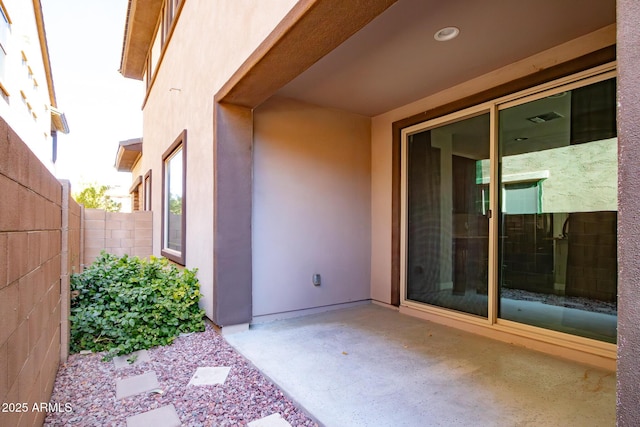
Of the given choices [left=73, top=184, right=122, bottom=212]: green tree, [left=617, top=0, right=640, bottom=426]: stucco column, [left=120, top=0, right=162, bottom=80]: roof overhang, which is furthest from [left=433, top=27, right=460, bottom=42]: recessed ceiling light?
[left=73, top=184, right=122, bottom=212]: green tree

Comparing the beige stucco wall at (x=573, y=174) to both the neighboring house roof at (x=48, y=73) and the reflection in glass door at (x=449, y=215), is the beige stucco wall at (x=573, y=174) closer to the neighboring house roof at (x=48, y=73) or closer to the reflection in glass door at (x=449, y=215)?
the reflection in glass door at (x=449, y=215)

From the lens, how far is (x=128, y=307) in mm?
3242

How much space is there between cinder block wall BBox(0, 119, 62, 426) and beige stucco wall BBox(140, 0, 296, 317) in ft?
5.19

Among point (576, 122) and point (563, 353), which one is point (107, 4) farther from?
point (563, 353)

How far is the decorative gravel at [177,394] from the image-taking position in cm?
200

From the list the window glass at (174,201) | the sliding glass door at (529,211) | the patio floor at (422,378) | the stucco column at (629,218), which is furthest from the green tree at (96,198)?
the stucco column at (629,218)

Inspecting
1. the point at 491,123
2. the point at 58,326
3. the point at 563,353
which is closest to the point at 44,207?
the point at 58,326

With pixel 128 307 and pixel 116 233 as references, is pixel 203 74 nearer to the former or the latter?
pixel 128 307

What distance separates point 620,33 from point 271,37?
2141 mm

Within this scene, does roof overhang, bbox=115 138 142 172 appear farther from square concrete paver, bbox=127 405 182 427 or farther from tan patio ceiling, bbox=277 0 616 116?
square concrete paver, bbox=127 405 182 427

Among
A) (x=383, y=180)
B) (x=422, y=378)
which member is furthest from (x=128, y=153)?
(x=422, y=378)

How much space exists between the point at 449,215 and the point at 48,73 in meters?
13.1

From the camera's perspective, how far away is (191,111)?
4.47 m

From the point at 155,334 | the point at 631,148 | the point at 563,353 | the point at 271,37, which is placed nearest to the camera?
the point at 631,148
